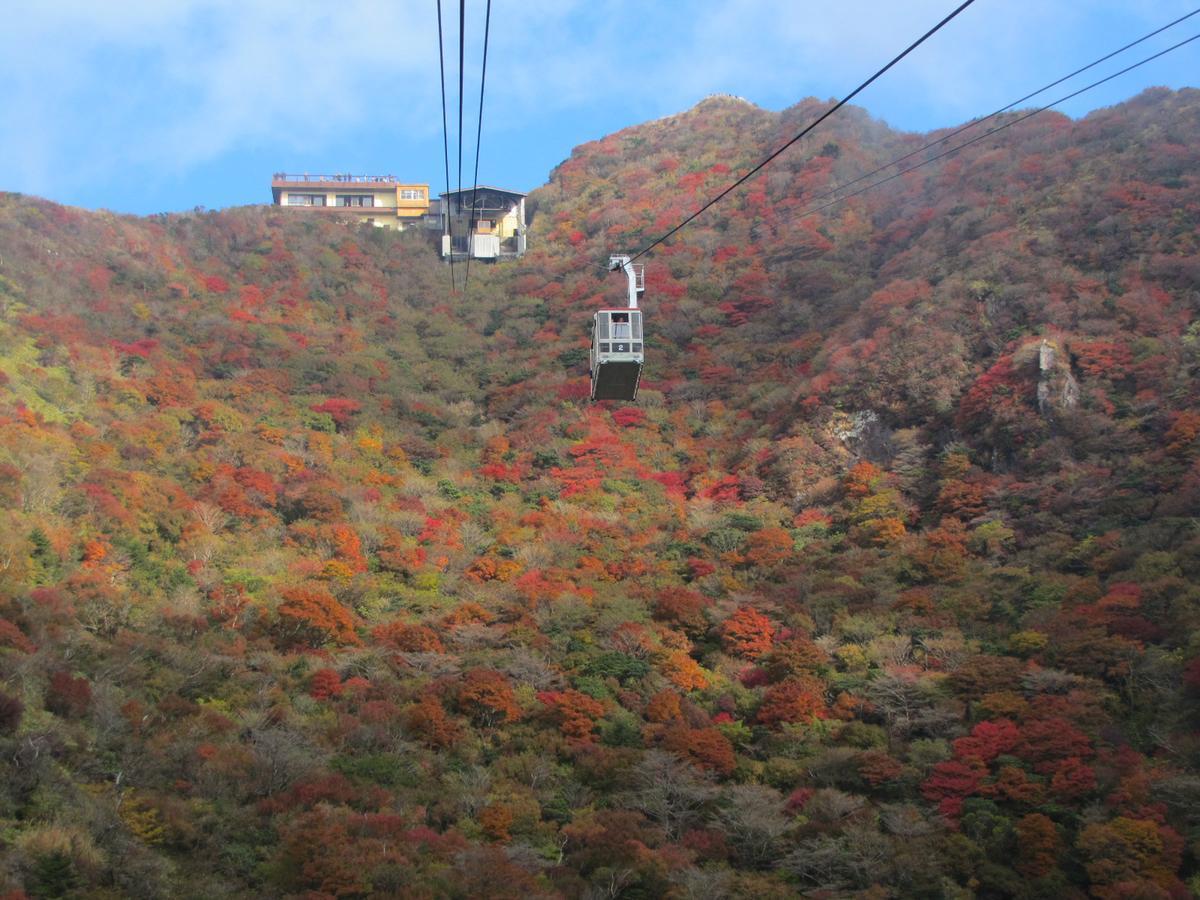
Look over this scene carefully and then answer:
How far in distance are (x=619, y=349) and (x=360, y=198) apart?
208ft

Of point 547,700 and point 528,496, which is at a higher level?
point 528,496

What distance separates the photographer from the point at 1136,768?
2747 cm

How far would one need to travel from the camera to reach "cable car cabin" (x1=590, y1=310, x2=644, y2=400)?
22.6 meters

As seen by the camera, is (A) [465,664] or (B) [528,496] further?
(B) [528,496]

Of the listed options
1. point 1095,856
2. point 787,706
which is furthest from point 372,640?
point 1095,856

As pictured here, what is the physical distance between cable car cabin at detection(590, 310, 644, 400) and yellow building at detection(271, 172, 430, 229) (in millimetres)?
60182

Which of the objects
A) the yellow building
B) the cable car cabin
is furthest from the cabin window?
the yellow building

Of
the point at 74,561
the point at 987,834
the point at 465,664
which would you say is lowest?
the point at 987,834

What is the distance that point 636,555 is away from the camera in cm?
4256

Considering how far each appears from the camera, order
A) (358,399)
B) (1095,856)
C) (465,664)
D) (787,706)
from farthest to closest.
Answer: (358,399) → (465,664) → (787,706) → (1095,856)

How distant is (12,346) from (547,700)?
28.5m

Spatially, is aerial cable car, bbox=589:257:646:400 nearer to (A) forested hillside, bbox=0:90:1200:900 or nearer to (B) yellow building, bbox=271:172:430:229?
(A) forested hillside, bbox=0:90:1200:900

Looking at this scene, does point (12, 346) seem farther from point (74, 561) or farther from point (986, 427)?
point (986, 427)

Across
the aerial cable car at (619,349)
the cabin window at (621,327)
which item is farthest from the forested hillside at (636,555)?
the cabin window at (621,327)
